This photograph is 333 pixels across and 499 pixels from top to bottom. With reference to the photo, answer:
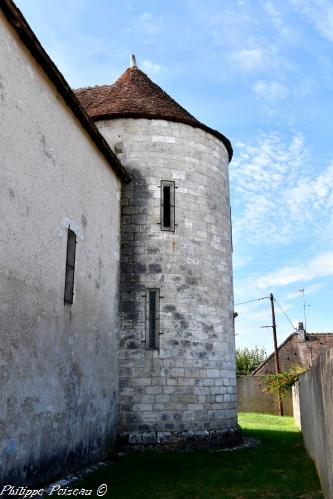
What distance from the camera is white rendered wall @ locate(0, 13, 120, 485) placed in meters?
5.96

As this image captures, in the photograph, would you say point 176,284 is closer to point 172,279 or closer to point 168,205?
Answer: point 172,279

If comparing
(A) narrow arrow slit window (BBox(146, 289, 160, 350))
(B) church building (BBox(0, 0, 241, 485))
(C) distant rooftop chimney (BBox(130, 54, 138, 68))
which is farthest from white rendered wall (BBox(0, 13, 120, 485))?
(C) distant rooftop chimney (BBox(130, 54, 138, 68))

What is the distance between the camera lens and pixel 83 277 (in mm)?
8453

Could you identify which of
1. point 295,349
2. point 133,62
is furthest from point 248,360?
point 133,62

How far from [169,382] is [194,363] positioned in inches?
27.7

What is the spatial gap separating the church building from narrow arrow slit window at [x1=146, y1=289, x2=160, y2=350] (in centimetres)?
3

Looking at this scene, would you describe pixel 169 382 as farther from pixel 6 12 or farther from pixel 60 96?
pixel 6 12

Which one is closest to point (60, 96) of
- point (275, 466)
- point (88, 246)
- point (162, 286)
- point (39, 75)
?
point (39, 75)

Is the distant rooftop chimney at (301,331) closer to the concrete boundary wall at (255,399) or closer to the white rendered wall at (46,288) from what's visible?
the concrete boundary wall at (255,399)

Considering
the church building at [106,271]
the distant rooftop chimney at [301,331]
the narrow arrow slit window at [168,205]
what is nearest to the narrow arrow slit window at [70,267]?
the church building at [106,271]

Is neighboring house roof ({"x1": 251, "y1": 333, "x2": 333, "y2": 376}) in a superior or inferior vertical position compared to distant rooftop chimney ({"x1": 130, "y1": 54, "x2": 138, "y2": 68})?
inferior

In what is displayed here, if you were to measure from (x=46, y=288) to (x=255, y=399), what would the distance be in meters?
19.4

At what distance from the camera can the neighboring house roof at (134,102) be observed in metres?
11.7

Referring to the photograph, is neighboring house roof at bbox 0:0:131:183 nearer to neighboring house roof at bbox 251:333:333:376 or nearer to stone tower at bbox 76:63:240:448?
stone tower at bbox 76:63:240:448
